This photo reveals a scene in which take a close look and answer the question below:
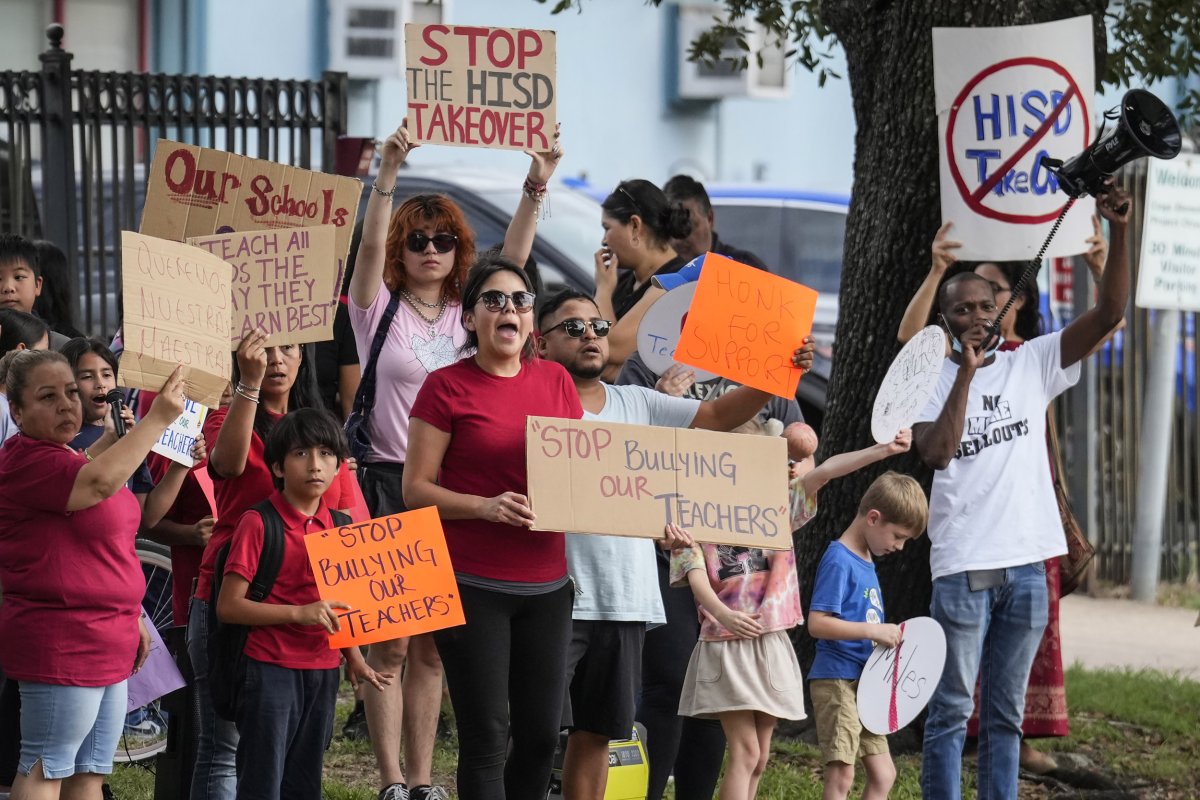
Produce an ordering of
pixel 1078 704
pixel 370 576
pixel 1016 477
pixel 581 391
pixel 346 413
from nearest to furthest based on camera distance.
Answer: pixel 370 576
pixel 581 391
pixel 1016 477
pixel 346 413
pixel 1078 704

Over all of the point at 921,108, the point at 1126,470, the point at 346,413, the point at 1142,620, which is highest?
the point at 921,108

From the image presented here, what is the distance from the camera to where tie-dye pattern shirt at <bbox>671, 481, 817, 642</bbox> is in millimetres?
5613

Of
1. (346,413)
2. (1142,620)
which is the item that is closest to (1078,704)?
(1142,620)

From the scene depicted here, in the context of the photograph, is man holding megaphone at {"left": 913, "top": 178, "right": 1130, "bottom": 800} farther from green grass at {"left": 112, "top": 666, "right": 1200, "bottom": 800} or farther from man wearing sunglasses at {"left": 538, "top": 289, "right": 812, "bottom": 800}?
green grass at {"left": 112, "top": 666, "right": 1200, "bottom": 800}

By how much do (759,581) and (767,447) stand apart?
61 centimetres

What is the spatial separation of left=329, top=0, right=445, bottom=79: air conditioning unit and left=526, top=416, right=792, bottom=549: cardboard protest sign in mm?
12998

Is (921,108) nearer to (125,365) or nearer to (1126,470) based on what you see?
(125,365)

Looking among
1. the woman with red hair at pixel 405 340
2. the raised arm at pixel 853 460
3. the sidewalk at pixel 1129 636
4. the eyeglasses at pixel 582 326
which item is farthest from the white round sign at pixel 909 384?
the sidewalk at pixel 1129 636

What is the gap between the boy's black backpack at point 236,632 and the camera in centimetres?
508

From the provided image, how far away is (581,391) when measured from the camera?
5.53 meters

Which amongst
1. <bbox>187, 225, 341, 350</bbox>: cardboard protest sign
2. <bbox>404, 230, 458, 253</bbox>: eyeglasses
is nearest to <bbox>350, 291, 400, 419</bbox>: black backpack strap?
<bbox>404, 230, 458, 253</bbox>: eyeglasses

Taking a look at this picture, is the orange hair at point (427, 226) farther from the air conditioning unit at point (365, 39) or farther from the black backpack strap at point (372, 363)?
the air conditioning unit at point (365, 39)

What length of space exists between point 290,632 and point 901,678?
1818 mm

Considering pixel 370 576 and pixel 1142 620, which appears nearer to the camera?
pixel 370 576
